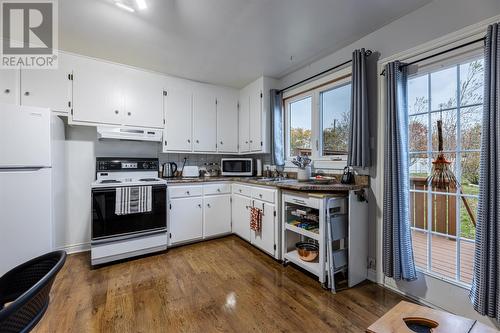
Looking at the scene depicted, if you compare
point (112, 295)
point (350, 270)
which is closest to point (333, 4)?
point (350, 270)

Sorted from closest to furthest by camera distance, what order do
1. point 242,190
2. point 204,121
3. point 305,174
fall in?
point 305,174 → point 242,190 → point 204,121

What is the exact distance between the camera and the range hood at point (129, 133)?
2.76 metres

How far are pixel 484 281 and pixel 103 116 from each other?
155 inches

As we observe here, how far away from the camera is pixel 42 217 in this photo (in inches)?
83.2

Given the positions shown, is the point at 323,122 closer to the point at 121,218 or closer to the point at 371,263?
the point at 371,263

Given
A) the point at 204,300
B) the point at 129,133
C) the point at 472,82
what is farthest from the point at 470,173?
the point at 129,133

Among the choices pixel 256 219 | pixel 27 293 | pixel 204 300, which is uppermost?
pixel 27 293

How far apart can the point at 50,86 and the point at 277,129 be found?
9.40ft

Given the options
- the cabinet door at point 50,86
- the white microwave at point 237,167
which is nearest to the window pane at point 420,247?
the white microwave at point 237,167

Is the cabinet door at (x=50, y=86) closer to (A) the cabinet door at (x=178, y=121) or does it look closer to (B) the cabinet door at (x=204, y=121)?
(A) the cabinet door at (x=178, y=121)

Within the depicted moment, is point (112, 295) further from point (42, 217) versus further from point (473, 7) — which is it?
point (473, 7)

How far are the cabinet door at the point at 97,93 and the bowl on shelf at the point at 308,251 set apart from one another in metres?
2.78

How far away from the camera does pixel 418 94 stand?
1.99m

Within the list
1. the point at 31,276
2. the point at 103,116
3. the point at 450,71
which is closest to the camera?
the point at 31,276
